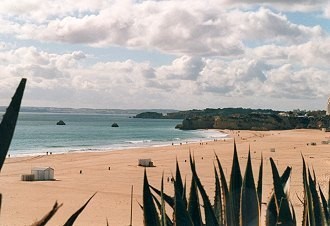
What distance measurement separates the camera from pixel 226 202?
2.07 meters

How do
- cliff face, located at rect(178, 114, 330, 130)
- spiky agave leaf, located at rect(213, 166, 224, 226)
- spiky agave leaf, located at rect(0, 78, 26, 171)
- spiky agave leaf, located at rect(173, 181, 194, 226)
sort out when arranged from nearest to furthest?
spiky agave leaf, located at rect(0, 78, 26, 171), spiky agave leaf, located at rect(173, 181, 194, 226), spiky agave leaf, located at rect(213, 166, 224, 226), cliff face, located at rect(178, 114, 330, 130)

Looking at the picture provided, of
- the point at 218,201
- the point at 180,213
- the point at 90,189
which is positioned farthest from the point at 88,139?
the point at 180,213

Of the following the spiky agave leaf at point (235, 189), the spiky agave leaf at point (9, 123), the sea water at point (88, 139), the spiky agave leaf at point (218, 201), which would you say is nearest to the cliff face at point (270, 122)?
the sea water at point (88, 139)

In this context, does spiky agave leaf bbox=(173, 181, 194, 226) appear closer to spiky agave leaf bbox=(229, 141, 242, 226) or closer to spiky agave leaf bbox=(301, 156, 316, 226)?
spiky agave leaf bbox=(229, 141, 242, 226)

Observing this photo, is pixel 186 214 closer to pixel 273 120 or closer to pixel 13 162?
pixel 13 162

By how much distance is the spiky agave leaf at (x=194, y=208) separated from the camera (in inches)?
77.4

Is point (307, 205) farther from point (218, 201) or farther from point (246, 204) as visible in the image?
point (218, 201)

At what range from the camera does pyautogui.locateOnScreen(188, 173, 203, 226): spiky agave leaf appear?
197 centimetres

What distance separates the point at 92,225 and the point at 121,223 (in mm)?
720

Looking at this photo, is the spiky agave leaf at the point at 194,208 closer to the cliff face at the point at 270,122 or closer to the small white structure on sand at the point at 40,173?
the small white structure on sand at the point at 40,173

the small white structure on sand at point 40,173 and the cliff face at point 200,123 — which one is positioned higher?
the cliff face at point 200,123

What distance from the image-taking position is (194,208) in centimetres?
202

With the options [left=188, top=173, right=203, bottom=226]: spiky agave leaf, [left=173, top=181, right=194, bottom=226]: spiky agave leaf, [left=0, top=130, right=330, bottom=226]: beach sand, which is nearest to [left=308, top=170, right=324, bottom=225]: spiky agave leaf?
[left=188, top=173, right=203, bottom=226]: spiky agave leaf

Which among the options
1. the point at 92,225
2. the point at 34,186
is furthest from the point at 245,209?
the point at 34,186
